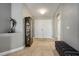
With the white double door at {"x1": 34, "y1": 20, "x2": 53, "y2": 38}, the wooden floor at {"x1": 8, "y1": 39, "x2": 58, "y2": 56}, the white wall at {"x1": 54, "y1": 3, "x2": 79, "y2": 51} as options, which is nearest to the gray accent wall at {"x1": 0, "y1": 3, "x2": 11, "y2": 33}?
the wooden floor at {"x1": 8, "y1": 39, "x2": 58, "y2": 56}

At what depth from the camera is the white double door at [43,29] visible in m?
13.1

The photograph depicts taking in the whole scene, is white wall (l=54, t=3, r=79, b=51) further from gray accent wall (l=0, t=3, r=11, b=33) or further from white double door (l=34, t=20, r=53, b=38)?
white double door (l=34, t=20, r=53, b=38)

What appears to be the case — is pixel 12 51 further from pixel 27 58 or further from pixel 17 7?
pixel 27 58

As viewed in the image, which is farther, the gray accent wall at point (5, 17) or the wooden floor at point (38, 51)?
the gray accent wall at point (5, 17)

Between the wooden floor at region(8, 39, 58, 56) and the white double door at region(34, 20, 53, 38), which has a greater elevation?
the white double door at region(34, 20, 53, 38)

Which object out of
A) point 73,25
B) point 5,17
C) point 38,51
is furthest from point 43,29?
point 73,25

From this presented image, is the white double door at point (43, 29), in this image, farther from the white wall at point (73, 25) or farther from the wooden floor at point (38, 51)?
the white wall at point (73, 25)

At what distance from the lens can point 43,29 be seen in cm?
1323

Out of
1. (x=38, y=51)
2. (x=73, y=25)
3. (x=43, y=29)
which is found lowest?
(x=38, y=51)

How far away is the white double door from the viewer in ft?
42.8

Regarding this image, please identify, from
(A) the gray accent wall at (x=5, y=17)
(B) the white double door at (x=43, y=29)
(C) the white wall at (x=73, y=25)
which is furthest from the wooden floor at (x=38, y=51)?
(B) the white double door at (x=43, y=29)

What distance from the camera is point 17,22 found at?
586cm

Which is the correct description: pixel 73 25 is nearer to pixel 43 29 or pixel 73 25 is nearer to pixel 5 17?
pixel 5 17

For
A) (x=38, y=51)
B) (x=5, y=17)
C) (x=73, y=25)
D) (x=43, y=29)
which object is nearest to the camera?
(x=73, y=25)
